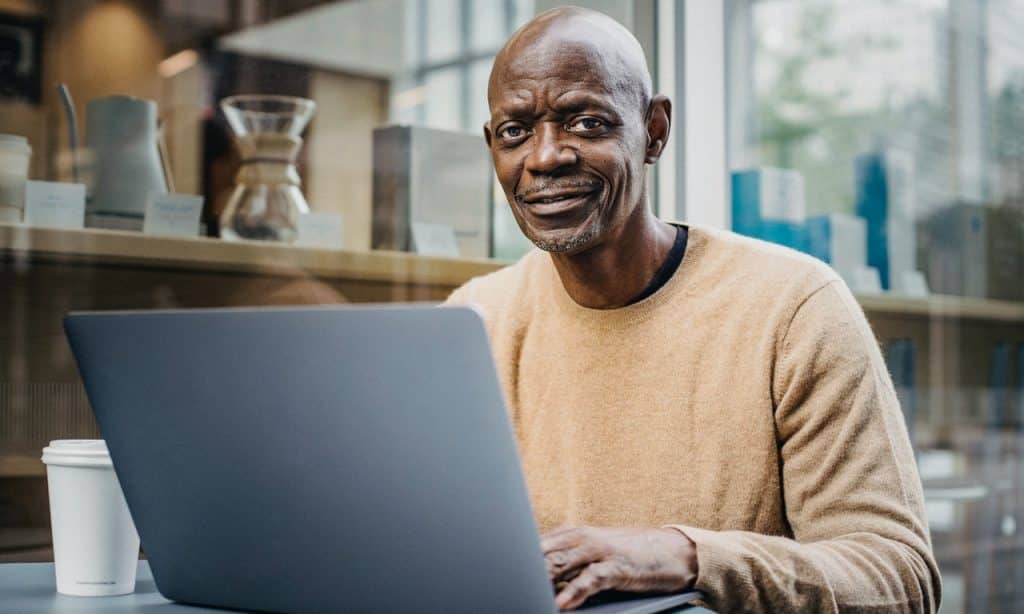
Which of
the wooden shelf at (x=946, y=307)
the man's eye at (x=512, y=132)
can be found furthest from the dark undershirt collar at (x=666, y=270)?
the wooden shelf at (x=946, y=307)

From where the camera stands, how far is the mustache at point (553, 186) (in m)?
1.29

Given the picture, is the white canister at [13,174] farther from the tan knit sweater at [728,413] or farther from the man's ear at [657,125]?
the man's ear at [657,125]

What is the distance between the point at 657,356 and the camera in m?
1.34

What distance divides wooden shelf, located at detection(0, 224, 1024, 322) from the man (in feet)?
1.63

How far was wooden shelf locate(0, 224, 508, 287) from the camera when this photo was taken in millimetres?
1585

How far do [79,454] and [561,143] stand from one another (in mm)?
610

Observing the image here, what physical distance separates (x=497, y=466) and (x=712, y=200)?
1687mm

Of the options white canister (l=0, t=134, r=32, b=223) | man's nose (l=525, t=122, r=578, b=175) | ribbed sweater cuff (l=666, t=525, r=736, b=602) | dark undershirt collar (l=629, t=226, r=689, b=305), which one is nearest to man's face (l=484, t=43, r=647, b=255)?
man's nose (l=525, t=122, r=578, b=175)

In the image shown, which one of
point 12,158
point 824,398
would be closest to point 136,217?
point 12,158

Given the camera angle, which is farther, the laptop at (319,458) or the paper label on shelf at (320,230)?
the paper label on shelf at (320,230)

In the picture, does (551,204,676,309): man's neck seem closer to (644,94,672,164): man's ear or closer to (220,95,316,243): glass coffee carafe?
(644,94,672,164): man's ear

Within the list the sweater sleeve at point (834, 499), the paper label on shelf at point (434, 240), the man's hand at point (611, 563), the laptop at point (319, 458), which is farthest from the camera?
the paper label on shelf at point (434, 240)

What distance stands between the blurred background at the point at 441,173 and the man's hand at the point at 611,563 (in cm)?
93

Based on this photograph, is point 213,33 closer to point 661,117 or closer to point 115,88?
point 115,88
